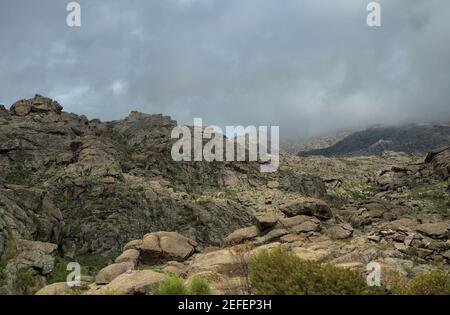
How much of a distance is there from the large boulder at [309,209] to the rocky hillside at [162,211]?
0.29 ft

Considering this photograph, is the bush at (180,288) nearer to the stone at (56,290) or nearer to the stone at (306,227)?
the stone at (56,290)

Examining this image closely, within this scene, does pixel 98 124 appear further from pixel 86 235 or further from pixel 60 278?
pixel 60 278

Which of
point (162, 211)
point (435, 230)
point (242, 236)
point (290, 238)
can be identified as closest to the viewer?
point (435, 230)

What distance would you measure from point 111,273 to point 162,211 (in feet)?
97.6

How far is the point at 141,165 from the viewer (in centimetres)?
6738

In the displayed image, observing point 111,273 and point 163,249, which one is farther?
point 163,249

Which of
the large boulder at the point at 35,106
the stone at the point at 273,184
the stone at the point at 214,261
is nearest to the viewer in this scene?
the stone at the point at 214,261

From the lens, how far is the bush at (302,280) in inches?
667

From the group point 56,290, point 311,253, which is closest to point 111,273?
point 56,290

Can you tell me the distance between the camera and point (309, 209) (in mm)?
35844

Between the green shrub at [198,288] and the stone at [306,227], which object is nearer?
the green shrub at [198,288]

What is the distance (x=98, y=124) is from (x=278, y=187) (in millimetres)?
34754

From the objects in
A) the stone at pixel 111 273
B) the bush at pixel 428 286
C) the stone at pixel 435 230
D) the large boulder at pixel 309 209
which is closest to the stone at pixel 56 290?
the stone at pixel 111 273

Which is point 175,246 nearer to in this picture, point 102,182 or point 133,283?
point 133,283
